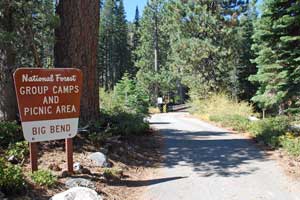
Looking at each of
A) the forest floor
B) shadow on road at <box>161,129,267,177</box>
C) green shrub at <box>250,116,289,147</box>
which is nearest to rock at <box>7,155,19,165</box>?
the forest floor

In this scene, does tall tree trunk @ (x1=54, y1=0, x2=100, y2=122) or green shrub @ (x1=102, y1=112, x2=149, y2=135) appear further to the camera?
green shrub @ (x1=102, y1=112, x2=149, y2=135)

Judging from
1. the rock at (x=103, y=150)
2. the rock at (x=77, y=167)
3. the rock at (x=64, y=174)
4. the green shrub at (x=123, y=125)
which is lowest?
the rock at (x=64, y=174)

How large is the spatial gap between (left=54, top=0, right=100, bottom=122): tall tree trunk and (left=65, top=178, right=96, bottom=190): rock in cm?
318

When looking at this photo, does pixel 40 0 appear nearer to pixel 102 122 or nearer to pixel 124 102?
pixel 102 122

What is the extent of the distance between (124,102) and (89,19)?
32.2 feet

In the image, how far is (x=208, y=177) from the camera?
664 cm

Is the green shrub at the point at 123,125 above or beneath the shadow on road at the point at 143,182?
above

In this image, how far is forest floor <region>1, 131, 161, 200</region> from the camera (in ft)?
17.7

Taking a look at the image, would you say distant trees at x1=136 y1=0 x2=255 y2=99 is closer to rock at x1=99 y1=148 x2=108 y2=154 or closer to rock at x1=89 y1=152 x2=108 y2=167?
rock at x1=99 y1=148 x2=108 y2=154

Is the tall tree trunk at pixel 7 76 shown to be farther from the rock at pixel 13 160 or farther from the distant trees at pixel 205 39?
the distant trees at pixel 205 39

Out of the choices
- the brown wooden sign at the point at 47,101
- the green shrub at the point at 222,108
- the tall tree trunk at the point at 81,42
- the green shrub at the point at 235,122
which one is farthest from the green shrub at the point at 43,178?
the green shrub at the point at 222,108

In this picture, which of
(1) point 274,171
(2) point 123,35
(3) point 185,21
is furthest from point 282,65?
(2) point 123,35

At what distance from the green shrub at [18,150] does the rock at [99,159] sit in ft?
3.79

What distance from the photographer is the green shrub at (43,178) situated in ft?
16.9
